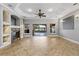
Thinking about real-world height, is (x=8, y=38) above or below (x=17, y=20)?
below

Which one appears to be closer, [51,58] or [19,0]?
[51,58]

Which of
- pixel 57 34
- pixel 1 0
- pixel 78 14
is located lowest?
pixel 57 34

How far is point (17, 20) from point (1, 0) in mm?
11641

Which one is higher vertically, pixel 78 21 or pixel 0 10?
pixel 0 10

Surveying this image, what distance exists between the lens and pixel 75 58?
1823mm

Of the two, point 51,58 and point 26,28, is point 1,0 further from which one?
point 26,28

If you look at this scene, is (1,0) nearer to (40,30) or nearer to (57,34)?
(57,34)

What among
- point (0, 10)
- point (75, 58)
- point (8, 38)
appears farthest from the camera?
point (8, 38)

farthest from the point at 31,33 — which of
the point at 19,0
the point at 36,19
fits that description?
the point at 19,0

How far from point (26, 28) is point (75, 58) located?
14279 mm

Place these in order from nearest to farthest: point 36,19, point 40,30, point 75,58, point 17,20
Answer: point 75,58 < point 17,20 < point 36,19 < point 40,30

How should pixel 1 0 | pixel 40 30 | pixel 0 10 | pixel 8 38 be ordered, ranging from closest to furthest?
pixel 1 0 → pixel 0 10 → pixel 8 38 → pixel 40 30

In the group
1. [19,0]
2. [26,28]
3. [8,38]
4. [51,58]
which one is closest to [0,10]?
[8,38]

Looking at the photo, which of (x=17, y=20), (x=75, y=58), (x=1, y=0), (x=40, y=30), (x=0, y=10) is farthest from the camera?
(x=40, y=30)
